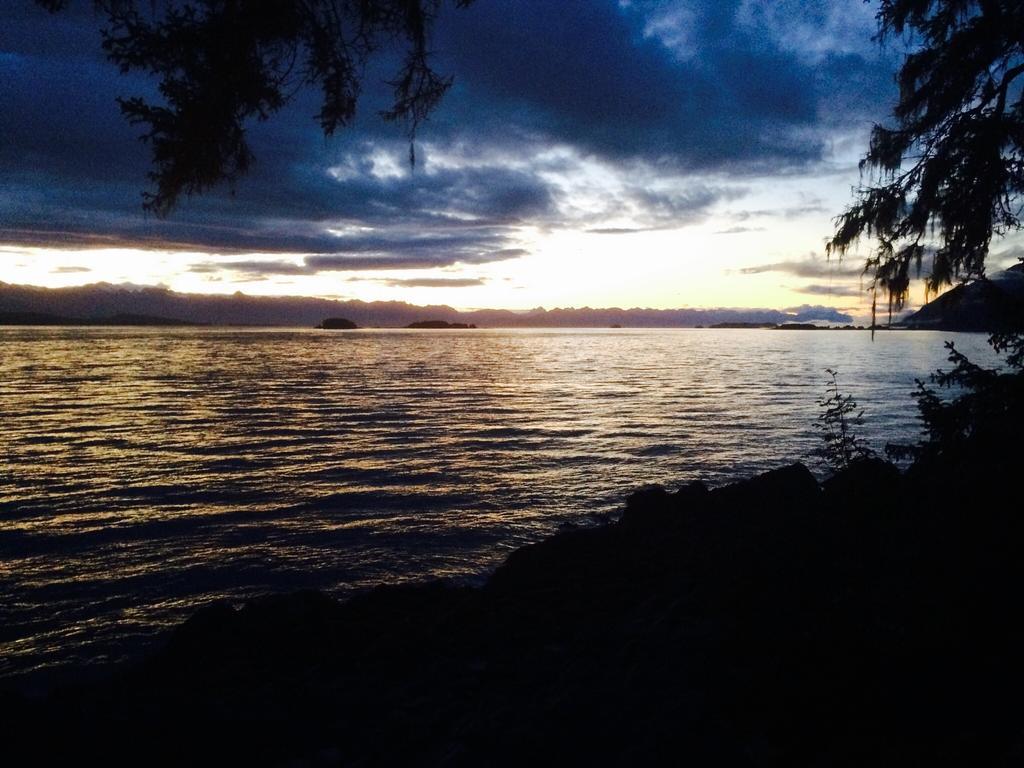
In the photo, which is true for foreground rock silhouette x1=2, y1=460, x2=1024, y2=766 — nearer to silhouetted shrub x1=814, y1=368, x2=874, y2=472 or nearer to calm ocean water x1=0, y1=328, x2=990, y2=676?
silhouetted shrub x1=814, y1=368, x2=874, y2=472

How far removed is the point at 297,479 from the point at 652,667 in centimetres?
1523

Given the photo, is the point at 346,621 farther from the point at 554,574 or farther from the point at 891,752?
the point at 891,752

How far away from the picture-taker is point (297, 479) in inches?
712

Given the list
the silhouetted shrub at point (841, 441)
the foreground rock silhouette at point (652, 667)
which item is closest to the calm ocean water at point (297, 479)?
the foreground rock silhouette at point (652, 667)

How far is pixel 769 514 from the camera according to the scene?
11.2 meters

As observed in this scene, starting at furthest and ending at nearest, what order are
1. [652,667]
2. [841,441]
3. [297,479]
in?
[297,479] < [841,441] < [652,667]

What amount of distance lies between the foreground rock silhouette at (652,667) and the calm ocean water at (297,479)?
3081 mm

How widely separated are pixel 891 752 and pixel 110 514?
1720cm

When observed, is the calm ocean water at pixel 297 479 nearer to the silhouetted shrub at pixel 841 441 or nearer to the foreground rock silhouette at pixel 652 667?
the foreground rock silhouette at pixel 652 667

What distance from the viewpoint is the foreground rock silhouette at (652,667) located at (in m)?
3.98

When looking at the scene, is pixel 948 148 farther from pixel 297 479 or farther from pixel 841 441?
pixel 297 479

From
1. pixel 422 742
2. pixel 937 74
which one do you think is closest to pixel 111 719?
pixel 422 742

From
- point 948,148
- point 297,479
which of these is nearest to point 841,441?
point 948,148

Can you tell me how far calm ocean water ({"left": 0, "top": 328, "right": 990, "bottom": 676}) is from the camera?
10.6m
